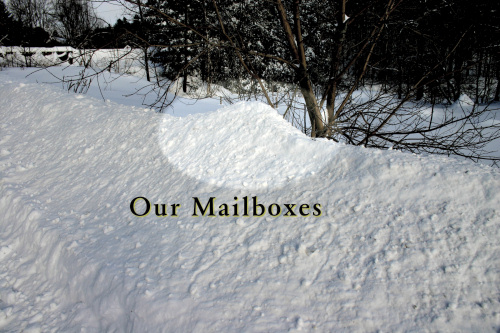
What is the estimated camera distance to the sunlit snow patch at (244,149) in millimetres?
2996

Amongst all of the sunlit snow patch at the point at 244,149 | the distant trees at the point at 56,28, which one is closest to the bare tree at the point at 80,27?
the distant trees at the point at 56,28

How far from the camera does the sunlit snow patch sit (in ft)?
9.83

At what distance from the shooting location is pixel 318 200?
102 inches

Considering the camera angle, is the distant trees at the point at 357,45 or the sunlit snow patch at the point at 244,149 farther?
the distant trees at the point at 357,45

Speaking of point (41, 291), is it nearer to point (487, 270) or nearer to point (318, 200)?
point (318, 200)

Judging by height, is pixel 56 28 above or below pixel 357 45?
above

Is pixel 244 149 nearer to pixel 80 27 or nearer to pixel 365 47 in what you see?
pixel 365 47

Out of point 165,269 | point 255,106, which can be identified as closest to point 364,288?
point 165,269

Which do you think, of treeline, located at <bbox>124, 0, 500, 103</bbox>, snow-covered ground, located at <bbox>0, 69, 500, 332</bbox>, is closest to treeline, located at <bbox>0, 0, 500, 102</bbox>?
treeline, located at <bbox>124, 0, 500, 103</bbox>

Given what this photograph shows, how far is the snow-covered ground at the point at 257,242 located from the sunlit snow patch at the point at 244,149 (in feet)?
0.06

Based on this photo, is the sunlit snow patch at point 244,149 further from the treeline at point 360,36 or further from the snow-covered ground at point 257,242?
the treeline at point 360,36

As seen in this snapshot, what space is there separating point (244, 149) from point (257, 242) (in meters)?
1.31

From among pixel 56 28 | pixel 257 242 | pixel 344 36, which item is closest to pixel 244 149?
pixel 257 242

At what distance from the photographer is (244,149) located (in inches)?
134
